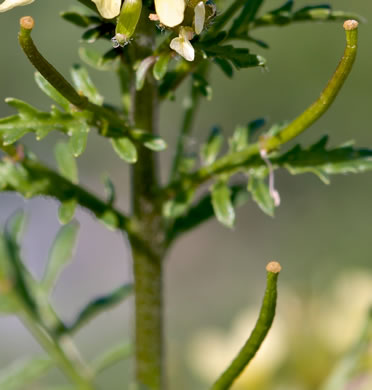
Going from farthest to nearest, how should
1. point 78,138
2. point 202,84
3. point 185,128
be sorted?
point 185,128, point 202,84, point 78,138

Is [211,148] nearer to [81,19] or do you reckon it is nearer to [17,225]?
[81,19]

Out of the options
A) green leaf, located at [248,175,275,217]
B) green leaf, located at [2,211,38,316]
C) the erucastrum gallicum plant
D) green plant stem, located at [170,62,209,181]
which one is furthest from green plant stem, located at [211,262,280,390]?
green leaf, located at [2,211,38,316]

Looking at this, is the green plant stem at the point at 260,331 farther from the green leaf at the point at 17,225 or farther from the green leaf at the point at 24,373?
the green leaf at the point at 17,225

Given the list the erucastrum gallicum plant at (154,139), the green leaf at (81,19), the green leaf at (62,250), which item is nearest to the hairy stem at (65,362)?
the erucastrum gallicum plant at (154,139)

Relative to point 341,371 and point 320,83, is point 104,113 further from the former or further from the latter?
point 320,83

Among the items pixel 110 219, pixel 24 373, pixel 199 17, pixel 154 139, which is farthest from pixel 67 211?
pixel 24 373

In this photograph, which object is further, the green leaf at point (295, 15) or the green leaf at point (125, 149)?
the green leaf at point (295, 15)

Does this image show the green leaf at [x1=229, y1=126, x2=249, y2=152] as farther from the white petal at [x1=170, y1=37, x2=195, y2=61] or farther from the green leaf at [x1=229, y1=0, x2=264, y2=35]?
the white petal at [x1=170, y1=37, x2=195, y2=61]
